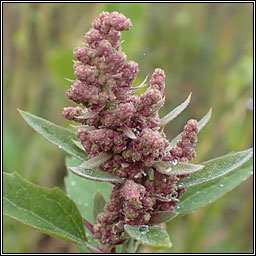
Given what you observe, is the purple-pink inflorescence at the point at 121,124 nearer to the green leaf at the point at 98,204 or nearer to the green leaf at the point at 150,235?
the green leaf at the point at 150,235

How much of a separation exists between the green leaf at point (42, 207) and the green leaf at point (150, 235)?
1.23 ft

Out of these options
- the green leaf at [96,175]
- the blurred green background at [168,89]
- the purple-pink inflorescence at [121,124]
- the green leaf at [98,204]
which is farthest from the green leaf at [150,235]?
the blurred green background at [168,89]

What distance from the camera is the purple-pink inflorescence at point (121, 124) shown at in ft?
4.31

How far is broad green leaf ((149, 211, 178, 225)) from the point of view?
1439 mm

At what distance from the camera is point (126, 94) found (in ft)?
4.49

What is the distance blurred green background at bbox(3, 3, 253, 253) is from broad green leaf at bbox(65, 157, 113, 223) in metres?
0.93

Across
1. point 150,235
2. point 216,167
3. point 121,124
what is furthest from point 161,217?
point 121,124

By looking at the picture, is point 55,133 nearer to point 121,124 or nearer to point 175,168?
point 121,124

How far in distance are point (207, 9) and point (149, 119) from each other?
450 centimetres

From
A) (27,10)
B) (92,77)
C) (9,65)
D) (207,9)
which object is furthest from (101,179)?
(207,9)

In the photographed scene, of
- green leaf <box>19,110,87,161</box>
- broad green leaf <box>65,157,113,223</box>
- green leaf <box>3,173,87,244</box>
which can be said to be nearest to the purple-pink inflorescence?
green leaf <box>19,110,87,161</box>

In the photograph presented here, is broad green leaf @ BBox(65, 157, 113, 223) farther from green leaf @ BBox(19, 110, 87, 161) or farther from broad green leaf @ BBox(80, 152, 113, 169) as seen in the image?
broad green leaf @ BBox(80, 152, 113, 169)

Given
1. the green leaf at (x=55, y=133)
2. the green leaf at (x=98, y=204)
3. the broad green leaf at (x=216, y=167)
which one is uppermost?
the green leaf at (x=55, y=133)

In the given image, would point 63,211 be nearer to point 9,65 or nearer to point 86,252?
point 86,252
